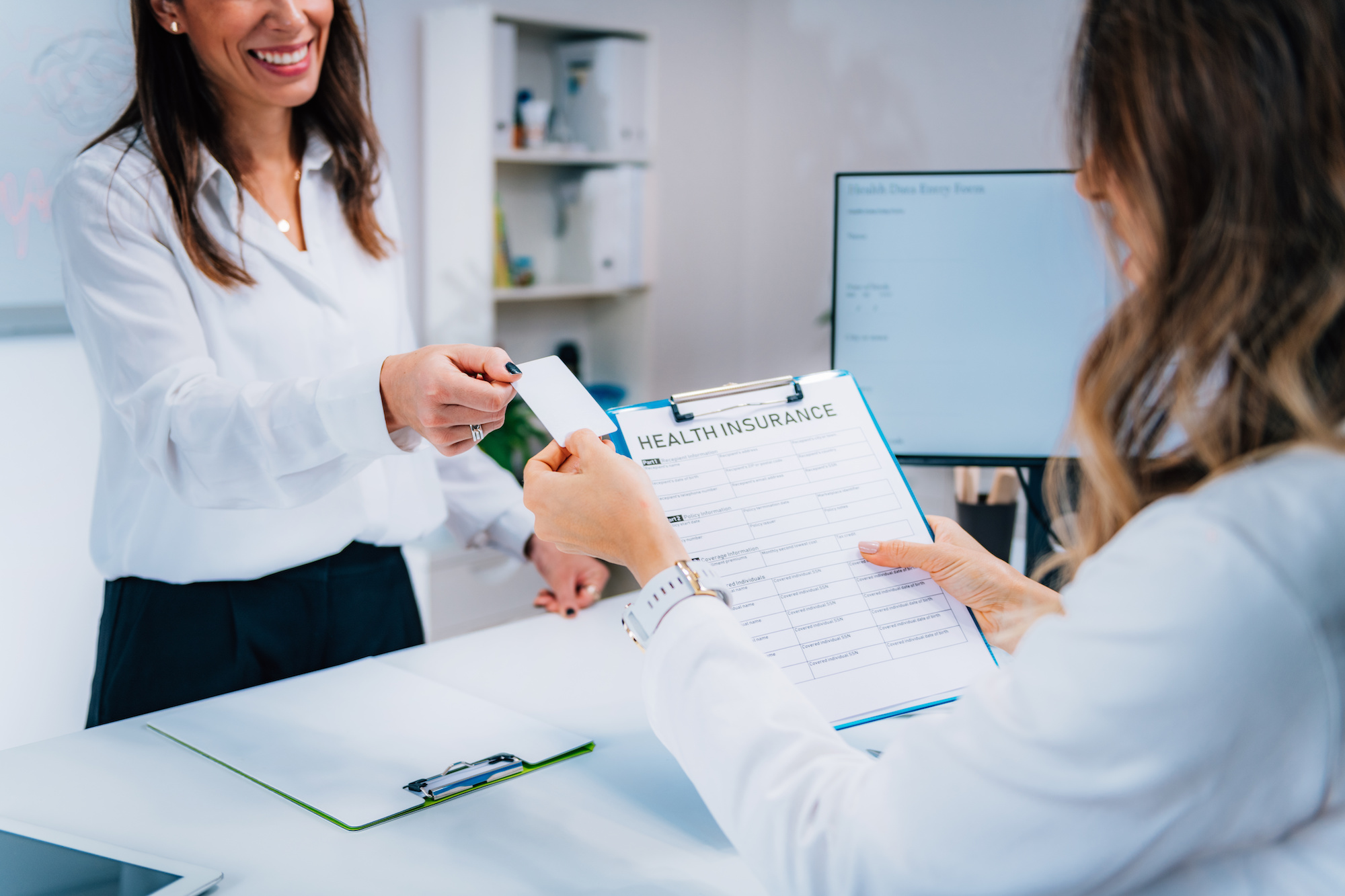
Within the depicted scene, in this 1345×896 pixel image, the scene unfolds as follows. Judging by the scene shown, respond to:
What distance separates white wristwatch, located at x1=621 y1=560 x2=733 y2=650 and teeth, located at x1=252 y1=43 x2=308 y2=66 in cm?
98

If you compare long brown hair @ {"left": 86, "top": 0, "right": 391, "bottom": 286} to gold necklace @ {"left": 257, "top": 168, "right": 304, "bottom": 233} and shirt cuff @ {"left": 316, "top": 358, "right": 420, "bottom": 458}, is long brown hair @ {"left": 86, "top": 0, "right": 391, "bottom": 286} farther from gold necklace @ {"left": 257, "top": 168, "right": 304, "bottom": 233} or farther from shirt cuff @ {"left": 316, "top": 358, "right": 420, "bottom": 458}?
shirt cuff @ {"left": 316, "top": 358, "right": 420, "bottom": 458}

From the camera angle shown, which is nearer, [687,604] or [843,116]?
[687,604]

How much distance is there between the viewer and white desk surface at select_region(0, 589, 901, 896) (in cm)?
86

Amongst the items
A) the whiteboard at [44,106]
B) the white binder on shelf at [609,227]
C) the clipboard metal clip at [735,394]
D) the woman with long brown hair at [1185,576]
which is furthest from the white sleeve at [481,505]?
the white binder on shelf at [609,227]

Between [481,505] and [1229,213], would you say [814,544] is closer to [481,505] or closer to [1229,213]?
[1229,213]

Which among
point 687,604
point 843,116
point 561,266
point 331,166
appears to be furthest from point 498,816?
point 843,116

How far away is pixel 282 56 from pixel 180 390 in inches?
19.4

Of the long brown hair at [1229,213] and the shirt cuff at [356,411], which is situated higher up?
the long brown hair at [1229,213]

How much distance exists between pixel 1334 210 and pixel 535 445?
2647mm

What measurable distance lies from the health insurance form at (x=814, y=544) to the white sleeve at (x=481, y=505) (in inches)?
24.0

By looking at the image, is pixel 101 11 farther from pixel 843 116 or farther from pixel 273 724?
pixel 843 116

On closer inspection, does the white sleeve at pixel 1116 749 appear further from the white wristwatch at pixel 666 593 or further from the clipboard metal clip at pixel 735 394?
the clipboard metal clip at pixel 735 394

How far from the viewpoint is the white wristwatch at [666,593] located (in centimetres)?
82

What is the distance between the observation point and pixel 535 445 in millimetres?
3111
